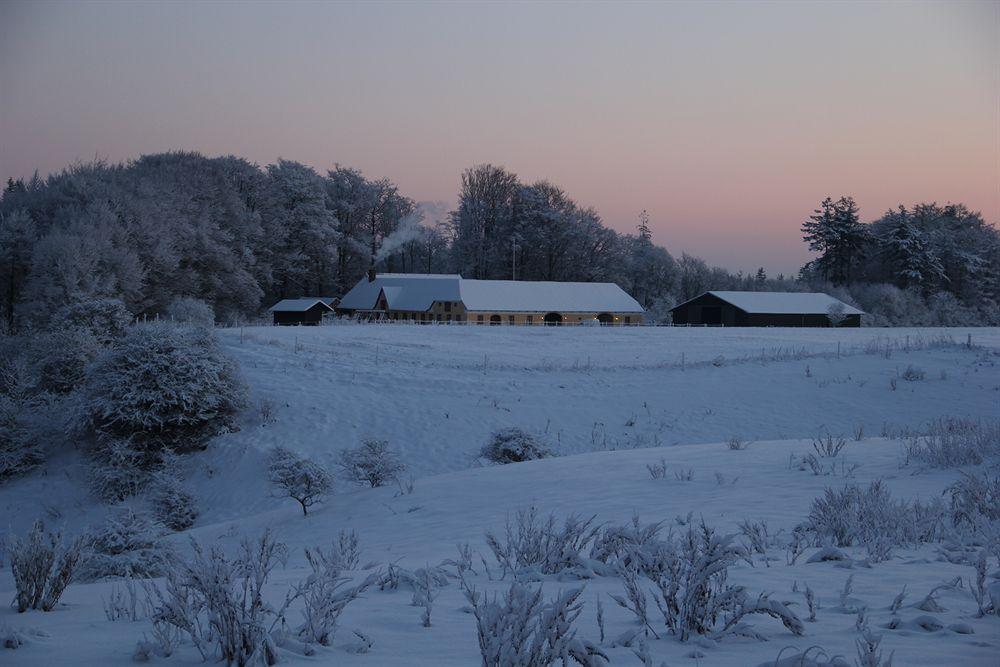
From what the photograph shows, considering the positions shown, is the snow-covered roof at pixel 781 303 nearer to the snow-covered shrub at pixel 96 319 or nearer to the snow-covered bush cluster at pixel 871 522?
the snow-covered shrub at pixel 96 319

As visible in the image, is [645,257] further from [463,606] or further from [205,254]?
[463,606]

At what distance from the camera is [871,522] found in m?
6.98

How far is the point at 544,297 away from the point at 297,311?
812 inches

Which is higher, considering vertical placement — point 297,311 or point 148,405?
point 297,311

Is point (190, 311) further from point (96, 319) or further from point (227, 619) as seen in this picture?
point (227, 619)

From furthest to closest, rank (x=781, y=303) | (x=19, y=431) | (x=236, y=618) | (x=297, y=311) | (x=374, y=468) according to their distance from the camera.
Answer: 1. (x=297, y=311)
2. (x=781, y=303)
3. (x=19, y=431)
4. (x=374, y=468)
5. (x=236, y=618)

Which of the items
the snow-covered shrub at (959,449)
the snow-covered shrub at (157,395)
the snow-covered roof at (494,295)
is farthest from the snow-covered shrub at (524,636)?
the snow-covered roof at (494,295)

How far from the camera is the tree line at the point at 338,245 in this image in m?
45.8

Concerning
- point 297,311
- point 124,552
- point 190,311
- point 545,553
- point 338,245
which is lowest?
point 124,552

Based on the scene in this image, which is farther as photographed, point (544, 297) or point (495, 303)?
point (544, 297)

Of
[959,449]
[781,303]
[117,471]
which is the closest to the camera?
[959,449]

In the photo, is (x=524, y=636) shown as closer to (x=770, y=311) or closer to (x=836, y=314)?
(x=770, y=311)

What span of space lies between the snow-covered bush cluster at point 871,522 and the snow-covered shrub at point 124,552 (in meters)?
7.38

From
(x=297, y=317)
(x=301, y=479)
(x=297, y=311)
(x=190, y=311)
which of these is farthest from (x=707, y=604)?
(x=297, y=317)
